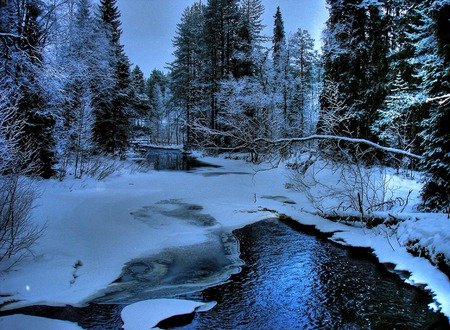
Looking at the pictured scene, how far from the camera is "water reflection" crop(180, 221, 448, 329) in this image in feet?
15.0

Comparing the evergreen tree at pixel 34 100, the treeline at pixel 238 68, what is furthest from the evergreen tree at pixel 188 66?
the evergreen tree at pixel 34 100

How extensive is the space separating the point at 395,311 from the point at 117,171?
54.3ft

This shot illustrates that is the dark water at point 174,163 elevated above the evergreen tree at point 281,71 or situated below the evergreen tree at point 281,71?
below

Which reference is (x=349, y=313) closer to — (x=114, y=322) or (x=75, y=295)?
(x=114, y=322)

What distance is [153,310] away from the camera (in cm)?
468

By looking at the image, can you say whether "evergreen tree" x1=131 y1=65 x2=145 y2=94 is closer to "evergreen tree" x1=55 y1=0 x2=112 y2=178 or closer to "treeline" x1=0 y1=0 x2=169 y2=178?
"treeline" x1=0 y1=0 x2=169 y2=178

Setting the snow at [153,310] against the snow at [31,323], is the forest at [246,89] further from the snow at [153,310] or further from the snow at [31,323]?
the snow at [153,310]

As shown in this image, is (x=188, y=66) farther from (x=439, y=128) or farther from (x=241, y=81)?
(x=439, y=128)

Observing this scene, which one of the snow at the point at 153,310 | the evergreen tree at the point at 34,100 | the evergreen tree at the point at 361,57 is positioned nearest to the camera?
the snow at the point at 153,310

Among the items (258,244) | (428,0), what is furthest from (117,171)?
(428,0)

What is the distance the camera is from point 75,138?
1495 centimetres

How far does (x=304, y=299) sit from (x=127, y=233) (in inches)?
208

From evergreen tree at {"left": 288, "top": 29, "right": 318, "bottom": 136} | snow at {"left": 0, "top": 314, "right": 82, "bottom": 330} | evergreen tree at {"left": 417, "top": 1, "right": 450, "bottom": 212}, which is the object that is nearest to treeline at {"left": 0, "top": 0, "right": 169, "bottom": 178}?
snow at {"left": 0, "top": 314, "right": 82, "bottom": 330}

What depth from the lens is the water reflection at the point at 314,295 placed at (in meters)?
4.57
